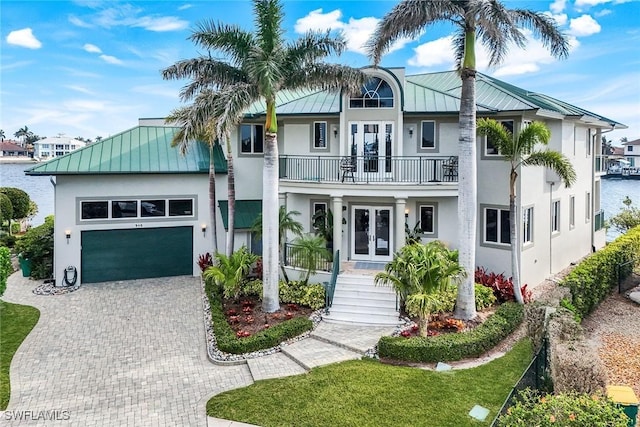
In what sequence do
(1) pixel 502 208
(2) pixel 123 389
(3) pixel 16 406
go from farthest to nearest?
1. (1) pixel 502 208
2. (2) pixel 123 389
3. (3) pixel 16 406

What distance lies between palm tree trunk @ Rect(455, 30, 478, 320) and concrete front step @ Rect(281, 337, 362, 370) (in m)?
4.20

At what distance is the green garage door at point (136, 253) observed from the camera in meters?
18.6

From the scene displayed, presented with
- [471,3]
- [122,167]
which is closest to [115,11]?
[122,167]

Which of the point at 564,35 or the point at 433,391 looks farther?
the point at 564,35

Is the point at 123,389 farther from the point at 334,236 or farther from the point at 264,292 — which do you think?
the point at 334,236

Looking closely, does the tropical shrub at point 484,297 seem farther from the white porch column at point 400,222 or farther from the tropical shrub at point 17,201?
the tropical shrub at point 17,201

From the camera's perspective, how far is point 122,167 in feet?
60.3

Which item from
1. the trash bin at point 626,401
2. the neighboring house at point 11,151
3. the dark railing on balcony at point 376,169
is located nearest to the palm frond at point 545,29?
the dark railing on balcony at point 376,169

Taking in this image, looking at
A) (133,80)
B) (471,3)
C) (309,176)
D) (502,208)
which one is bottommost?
(502,208)

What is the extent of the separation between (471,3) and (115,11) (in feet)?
48.9

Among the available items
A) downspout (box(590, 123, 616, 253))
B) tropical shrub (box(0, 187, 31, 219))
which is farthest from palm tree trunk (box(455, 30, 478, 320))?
tropical shrub (box(0, 187, 31, 219))

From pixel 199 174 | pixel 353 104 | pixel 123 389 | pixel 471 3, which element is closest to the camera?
pixel 123 389

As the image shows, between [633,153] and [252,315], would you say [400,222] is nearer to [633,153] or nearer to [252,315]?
[252,315]

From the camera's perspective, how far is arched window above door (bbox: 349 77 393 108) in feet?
56.7
